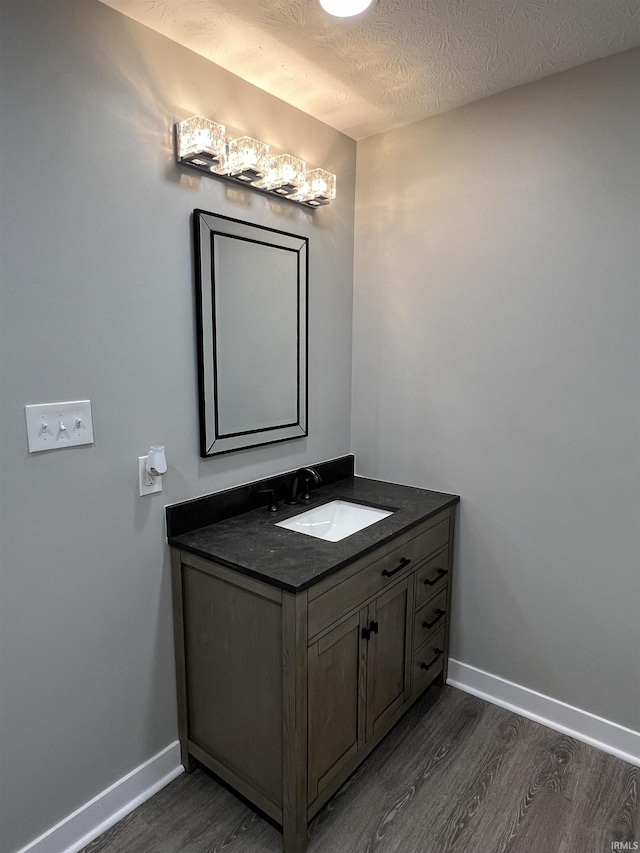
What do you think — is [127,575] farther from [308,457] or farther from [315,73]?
[315,73]

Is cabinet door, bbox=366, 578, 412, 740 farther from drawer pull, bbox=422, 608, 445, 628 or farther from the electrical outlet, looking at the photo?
the electrical outlet

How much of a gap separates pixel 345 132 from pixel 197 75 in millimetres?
786

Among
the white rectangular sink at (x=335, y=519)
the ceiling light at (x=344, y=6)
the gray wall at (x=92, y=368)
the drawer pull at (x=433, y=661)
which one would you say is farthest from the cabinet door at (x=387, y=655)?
the ceiling light at (x=344, y=6)

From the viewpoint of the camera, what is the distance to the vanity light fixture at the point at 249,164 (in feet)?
5.21

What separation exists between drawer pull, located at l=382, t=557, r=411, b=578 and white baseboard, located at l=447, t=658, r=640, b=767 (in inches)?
28.8

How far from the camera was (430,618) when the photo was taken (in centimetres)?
205

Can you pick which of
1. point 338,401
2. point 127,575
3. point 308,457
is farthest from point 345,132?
point 127,575

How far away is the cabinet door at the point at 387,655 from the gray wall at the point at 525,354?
442 mm

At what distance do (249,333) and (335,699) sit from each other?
1.23m

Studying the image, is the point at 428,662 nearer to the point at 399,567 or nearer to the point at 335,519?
the point at 399,567

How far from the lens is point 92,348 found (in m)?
1.45

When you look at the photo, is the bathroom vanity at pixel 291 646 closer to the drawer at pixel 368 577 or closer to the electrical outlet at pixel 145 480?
the drawer at pixel 368 577

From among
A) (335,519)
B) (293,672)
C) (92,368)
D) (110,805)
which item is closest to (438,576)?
(335,519)

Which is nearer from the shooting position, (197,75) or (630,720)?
(197,75)
